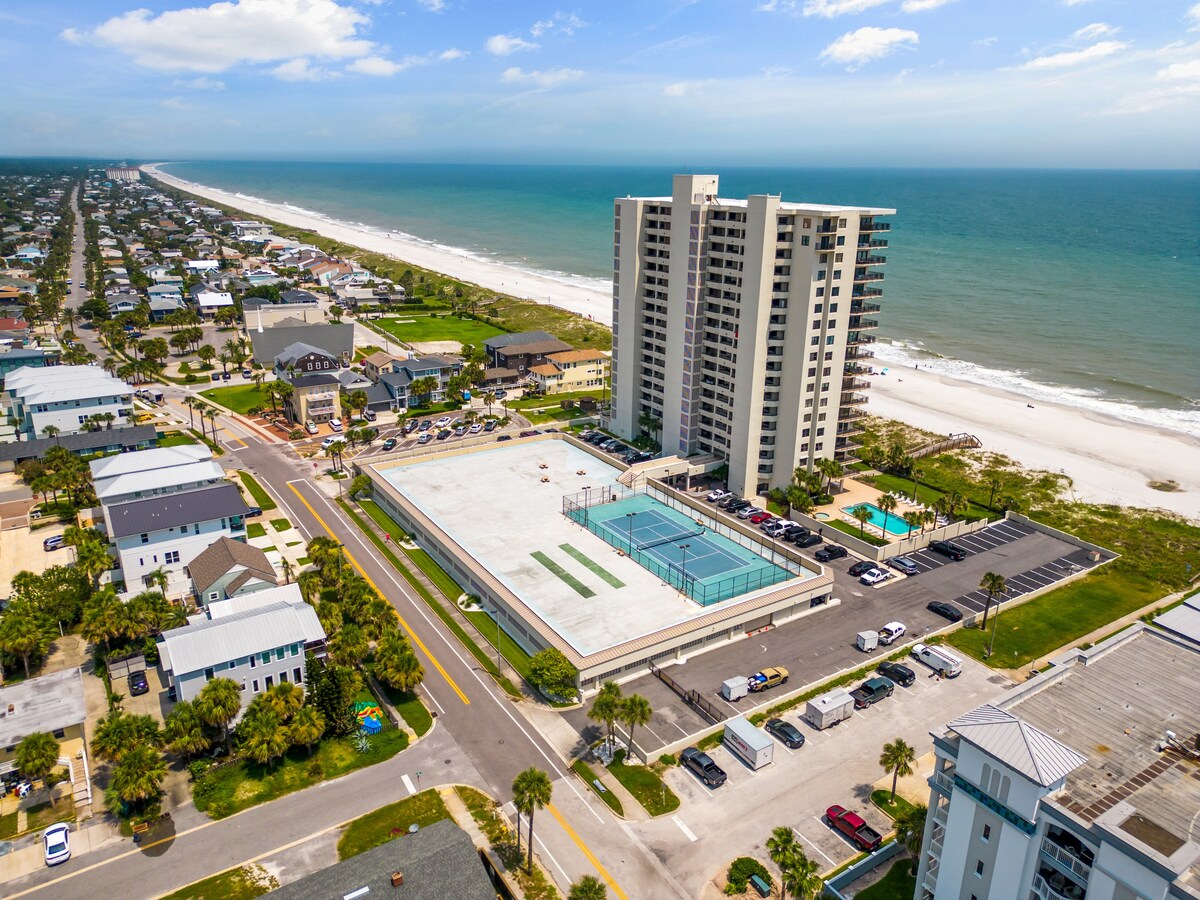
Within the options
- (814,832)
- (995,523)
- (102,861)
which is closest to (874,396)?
(995,523)

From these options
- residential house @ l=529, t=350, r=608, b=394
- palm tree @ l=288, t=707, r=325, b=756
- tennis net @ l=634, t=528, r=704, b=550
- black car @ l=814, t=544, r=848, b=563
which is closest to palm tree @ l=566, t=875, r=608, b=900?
palm tree @ l=288, t=707, r=325, b=756

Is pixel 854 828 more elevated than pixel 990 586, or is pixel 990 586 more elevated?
pixel 990 586

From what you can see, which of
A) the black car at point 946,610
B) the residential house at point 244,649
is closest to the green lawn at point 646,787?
the residential house at point 244,649

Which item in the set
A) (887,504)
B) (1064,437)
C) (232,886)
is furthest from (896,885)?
(1064,437)

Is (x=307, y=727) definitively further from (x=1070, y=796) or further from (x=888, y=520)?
(x=888, y=520)

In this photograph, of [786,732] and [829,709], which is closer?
[786,732]

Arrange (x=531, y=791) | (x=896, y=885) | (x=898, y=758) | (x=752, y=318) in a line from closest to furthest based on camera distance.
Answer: (x=531, y=791)
(x=896, y=885)
(x=898, y=758)
(x=752, y=318)

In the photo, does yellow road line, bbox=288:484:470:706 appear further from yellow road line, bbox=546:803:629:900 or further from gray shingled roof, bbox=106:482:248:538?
yellow road line, bbox=546:803:629:900

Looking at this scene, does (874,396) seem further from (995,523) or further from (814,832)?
(814,832)
